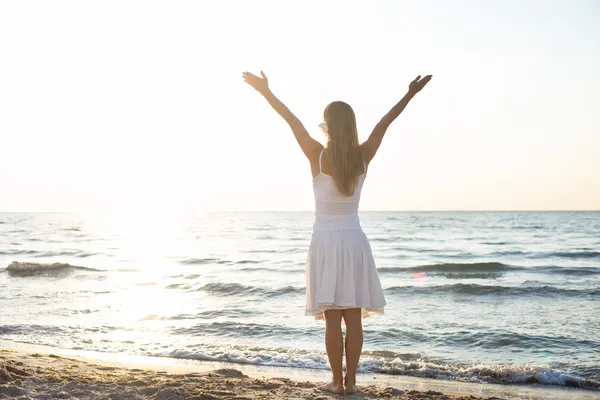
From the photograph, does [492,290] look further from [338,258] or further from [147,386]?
[147,386]

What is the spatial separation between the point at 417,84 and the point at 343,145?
822mm

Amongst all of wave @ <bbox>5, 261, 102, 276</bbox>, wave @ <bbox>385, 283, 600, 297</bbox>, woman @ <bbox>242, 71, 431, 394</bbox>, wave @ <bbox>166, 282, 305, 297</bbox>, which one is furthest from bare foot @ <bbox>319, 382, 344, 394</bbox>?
wave @ <bbox>5, 261, 102, 276</bbox>

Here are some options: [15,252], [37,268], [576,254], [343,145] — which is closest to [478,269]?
[576,254]

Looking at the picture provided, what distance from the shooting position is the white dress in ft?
12.8

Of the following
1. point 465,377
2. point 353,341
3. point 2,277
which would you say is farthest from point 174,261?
point 353,341

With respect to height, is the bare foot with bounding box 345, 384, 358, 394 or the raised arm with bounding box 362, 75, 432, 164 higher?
the raised arm with bounding box 362, 75, 432, 164

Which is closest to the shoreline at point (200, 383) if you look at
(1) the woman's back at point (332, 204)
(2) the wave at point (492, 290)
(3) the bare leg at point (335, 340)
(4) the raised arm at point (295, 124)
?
(3) the bare leg at point (335, 340)

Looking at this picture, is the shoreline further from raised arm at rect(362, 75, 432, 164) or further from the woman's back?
raised arm at rect(362, 75, 432, 164)

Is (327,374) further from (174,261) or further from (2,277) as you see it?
(174,261)

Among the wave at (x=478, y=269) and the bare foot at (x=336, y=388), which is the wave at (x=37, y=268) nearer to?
the wave at (x=478, y=269)

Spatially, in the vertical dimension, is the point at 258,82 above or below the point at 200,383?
above

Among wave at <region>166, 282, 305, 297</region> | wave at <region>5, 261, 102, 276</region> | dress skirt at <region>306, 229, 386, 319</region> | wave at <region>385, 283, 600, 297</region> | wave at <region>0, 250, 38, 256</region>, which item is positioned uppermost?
dress skirt at <region>306, 229, 386, 319</region>

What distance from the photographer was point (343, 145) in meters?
3.80

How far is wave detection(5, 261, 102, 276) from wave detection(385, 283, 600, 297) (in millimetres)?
10444
